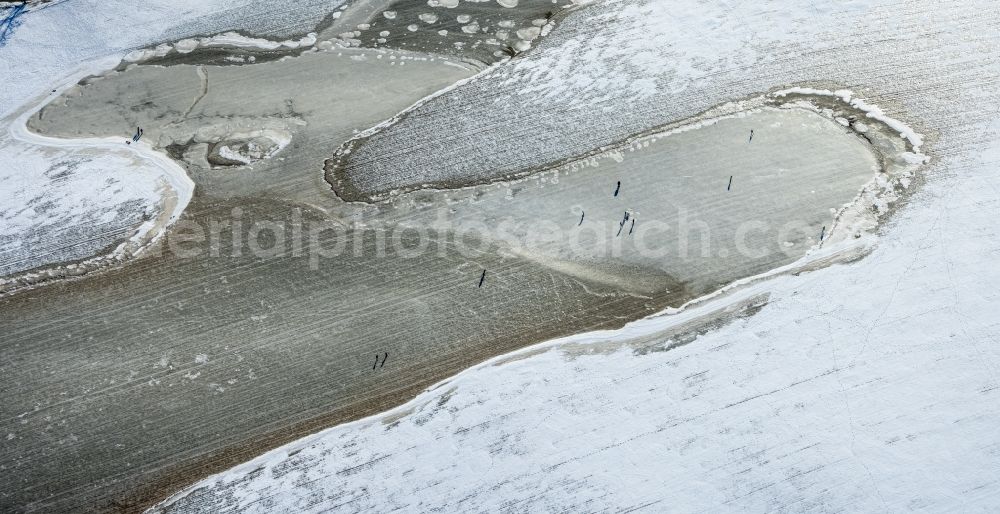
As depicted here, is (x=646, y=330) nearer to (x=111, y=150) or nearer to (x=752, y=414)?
(x=752, y=414)

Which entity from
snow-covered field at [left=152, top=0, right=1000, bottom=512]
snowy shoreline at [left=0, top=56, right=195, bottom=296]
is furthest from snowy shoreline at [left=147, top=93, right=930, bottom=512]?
snowy shoreline at [left=0, top=56, right=195, bottom=296]

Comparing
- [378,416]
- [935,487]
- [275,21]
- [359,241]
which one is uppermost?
[275,21]

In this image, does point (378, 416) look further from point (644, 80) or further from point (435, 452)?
point (644, 80)

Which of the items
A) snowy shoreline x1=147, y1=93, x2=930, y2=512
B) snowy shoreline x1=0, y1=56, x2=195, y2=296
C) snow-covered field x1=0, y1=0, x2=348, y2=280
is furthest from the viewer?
snow-covered field x1=0, y1=0, x2=348, y2=280

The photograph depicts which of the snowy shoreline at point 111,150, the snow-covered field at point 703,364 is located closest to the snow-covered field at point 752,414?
the snow-covered field at point 703,364

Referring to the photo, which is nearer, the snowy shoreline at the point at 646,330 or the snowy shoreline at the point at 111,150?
the snowy shoreline at the point at 646,330

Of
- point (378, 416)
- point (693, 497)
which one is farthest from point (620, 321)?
point (378, 416)

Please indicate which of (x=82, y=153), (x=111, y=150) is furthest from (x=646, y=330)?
(x=82, y=153)

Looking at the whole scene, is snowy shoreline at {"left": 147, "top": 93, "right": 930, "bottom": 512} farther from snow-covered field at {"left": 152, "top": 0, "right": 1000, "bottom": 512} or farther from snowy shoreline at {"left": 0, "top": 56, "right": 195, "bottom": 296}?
snowy shoreline at {"left": 0, "top": 56, "right": 195, "bottom": 296}

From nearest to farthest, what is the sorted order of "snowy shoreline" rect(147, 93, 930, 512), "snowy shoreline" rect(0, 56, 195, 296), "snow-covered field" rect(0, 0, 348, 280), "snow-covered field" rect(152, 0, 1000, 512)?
"snow-covered field" rect(152, 0, 1000, 512) < "snowy shoreline" rect(147, 93, 930, 512) < "snowy shoreline" rect(0, 56, 195, 296) < "snow-covered field" rect(0, 0, 348, 280)

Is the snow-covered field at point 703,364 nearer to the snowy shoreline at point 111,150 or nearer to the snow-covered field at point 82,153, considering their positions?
the snow-covered field at point 82,153

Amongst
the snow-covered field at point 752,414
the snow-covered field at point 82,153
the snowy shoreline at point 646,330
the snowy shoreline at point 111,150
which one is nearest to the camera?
the snow-covered field at point 752,414
